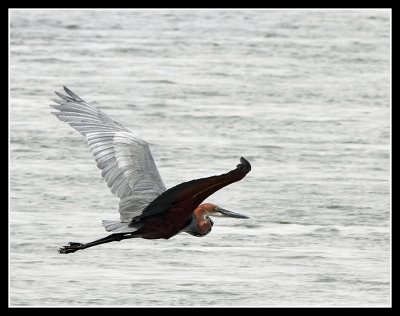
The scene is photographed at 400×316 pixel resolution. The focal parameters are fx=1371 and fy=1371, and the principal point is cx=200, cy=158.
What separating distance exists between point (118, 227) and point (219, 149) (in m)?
3.36

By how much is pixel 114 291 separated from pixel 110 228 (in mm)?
547

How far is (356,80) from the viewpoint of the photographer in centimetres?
1255

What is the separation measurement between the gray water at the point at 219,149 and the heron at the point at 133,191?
1.19ft

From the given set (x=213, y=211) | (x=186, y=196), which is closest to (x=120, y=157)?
(x=213, y=211)

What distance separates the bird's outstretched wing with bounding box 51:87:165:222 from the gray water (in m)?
0.52

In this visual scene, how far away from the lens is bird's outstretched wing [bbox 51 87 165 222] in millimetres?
6949

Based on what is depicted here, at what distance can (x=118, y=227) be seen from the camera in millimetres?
6703

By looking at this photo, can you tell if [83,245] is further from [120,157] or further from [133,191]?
[120,157]

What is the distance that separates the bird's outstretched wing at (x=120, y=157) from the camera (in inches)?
274

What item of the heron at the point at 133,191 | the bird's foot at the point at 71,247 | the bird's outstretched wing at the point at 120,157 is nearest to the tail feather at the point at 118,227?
the heron at the point at 133,191

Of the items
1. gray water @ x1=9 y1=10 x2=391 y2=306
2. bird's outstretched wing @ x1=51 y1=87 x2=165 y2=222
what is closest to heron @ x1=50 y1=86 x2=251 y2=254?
bird's outstretched wing @ x1=51 y1=87 x2=165 y2=222

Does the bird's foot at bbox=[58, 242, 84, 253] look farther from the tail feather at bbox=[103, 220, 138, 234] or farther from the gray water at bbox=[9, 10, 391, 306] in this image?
the tail feather at bbox=[103, 220, 138, 234]

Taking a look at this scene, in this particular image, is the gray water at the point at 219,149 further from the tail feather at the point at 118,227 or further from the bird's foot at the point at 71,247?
the tail feather at the point at 118,227

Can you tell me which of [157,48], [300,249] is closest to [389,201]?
[300,249]
